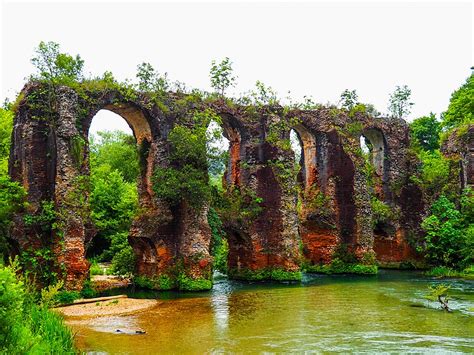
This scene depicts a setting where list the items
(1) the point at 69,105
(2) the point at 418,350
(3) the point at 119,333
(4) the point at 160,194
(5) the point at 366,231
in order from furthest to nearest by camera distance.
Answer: (5) the point at 366,231 → (4) the point at 160,194 → (1) the point at 69,105 → (3) the point at 119,333 → (2) the point at 418,350

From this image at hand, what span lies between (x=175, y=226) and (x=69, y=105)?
6.05m

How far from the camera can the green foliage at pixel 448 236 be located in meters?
26.7

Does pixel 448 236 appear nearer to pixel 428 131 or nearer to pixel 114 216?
pixel 114 216

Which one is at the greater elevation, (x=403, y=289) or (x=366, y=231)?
(x=366, y=231)

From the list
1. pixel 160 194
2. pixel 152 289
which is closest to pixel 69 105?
pixel 160 194

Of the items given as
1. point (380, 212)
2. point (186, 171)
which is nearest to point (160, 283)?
point (186, 171)

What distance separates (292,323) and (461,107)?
2839 centimetres

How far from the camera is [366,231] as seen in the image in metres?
27.0

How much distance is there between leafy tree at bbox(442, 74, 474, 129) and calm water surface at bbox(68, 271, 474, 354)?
61.9 feet

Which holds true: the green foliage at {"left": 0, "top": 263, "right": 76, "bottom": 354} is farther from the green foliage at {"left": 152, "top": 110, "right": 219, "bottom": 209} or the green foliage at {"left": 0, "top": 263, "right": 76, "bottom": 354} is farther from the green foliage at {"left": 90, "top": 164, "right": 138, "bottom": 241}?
the green foliage at {"left": 90, "top": 164, "right": 138, "bottom": 241}

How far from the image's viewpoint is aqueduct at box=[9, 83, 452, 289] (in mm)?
18781

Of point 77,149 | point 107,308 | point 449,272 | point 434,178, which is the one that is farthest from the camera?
point 434,178

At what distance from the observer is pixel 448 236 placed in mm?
27297

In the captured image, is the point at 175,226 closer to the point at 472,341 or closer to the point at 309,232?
the point at 309,232
